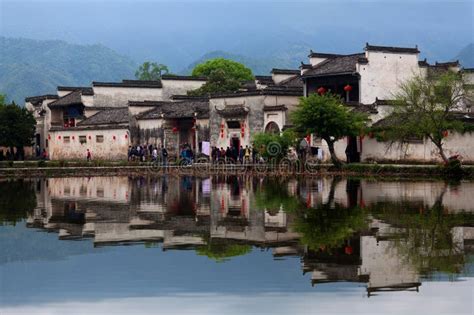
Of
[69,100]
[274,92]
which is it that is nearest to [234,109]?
[274,92]

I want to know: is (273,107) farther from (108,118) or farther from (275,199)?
(275,199)

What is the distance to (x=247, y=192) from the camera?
3491 centimetres

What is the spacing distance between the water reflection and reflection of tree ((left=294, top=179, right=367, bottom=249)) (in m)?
0.02

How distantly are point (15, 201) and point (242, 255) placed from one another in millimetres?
17119

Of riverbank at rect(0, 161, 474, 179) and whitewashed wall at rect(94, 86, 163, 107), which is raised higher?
whitewashed wall at rect(94, 86, 163, 107)

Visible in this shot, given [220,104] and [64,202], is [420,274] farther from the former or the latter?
[220,104]

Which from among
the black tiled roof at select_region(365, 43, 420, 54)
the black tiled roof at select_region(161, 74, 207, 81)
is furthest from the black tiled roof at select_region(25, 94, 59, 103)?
the black tiled roof at select_region(365, 43, 420, 54)

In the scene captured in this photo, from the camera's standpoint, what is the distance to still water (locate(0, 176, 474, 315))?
12867 millimetres

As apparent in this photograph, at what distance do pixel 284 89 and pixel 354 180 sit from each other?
22.2 m

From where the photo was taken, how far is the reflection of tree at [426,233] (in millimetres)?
15938

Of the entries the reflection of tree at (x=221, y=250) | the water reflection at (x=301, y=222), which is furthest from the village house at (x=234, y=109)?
the reflection of tree at (x=221, y=250)

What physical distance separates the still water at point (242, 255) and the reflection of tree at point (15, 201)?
0.41 ft

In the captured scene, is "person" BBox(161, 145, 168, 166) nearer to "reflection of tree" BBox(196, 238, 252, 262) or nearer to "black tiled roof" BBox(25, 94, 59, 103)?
"black tiled roof" BBox(25, 94, 59, 103)

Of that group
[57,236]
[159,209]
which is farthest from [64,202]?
[57,236]
